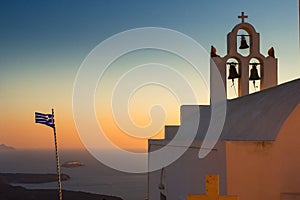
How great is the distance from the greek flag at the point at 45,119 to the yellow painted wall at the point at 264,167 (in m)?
7.76

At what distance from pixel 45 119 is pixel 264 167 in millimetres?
8207

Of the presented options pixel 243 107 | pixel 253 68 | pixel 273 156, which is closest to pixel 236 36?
pixel 253 68

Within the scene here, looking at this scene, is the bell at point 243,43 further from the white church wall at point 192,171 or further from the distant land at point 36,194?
the distant land at point 36,194

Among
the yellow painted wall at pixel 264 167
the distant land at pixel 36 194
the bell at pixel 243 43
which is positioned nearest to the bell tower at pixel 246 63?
the bell at pixel 243 43

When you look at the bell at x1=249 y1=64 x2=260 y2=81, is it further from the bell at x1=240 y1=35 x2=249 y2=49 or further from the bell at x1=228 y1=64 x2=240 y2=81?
the bell at x1=240 y1=35 x2=249 y2=49

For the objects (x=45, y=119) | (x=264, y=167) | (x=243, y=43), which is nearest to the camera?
(x=264, y=167)

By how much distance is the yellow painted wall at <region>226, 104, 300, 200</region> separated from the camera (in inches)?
261

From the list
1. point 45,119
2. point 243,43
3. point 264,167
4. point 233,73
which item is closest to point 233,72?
point 233,73

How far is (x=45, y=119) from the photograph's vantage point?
44.5 feet

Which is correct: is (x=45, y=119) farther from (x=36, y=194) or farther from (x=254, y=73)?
(x=36, y=194)

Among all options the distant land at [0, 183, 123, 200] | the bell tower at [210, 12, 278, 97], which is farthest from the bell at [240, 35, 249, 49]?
the distant land at [0, 183, 123, 200]

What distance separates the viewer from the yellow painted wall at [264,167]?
21.7 ft

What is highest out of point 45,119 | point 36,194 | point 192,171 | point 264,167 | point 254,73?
point 254,73

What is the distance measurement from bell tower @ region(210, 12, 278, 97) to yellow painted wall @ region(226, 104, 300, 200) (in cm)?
342
